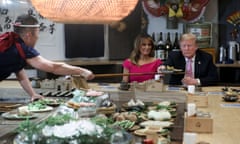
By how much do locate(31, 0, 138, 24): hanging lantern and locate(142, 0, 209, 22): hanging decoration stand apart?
8.36 ft

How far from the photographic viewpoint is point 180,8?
5078 mm

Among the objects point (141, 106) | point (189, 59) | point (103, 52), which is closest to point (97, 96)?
point (141, 106)

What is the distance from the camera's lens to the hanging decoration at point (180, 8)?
16.7 feet

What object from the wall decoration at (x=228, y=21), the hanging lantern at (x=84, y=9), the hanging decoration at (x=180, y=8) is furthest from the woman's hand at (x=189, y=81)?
the wall decoration at (x=228, y=21)

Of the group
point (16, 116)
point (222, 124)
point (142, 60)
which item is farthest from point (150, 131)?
point (142, 60)

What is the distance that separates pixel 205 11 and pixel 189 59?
1.61m

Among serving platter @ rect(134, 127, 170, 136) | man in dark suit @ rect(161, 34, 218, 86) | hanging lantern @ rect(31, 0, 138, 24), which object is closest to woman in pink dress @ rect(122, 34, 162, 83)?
man in dark suit @ rect(161, 34, 218, 86)

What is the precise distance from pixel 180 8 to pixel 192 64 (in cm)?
135

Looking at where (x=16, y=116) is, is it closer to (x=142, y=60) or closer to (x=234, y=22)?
(x=142, y=60)

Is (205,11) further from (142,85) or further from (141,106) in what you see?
(141,106)

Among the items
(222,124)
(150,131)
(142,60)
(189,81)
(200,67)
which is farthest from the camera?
(142,60)

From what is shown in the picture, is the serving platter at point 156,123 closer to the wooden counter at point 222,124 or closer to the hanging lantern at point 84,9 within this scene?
the wooden counter at point 222,124

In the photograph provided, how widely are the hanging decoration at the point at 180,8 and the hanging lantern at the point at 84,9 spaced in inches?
100

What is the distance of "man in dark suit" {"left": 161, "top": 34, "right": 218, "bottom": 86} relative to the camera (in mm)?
3850
